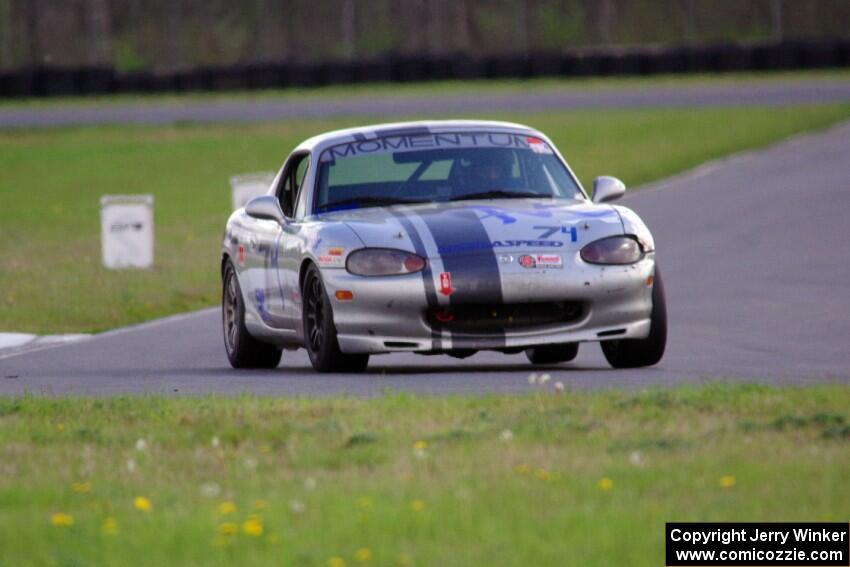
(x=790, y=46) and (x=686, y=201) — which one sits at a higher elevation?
(x=686, y=201)

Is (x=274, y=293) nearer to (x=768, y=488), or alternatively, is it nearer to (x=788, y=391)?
(x=788, y=391)

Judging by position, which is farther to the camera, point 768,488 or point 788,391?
point 788,391

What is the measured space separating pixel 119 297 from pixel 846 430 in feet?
35.4

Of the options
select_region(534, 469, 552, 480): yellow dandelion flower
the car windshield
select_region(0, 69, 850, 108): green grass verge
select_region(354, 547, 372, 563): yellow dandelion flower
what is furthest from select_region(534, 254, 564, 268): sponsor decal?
select_region(0, 69, 850, 108): green grass verge

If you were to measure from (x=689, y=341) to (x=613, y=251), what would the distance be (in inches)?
109

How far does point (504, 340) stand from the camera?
975 centimetres

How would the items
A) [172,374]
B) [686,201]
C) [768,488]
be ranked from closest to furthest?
[768,488] → [172,374] → [686,201]

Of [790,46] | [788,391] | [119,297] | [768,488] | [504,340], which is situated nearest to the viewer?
[768,488]

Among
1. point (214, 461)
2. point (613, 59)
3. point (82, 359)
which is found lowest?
point (613, 59)

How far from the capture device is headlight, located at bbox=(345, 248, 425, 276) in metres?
9.78

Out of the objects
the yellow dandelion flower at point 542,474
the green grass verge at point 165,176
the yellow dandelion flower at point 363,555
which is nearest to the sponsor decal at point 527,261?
the yellow dandelion flower at point 542,474

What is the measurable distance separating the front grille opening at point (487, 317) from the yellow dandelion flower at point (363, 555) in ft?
14.9

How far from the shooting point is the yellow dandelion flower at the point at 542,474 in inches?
245

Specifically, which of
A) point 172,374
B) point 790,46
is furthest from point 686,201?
point 790,46
